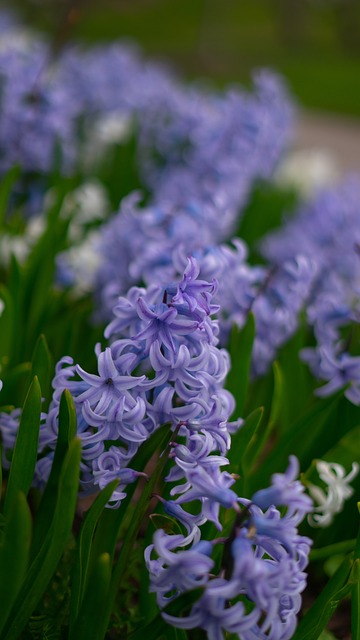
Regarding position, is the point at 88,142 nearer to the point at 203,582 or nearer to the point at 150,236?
the point at 150,236

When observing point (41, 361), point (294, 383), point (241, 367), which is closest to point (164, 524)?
point (41, 361)

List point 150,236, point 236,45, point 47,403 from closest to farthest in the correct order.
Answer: point 47,403 → point 150,236 → point 236,45

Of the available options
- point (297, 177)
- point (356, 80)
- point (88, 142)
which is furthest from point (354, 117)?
point (88, 142)

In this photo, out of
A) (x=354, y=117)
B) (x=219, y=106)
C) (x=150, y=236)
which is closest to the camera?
(x=150, y=236)

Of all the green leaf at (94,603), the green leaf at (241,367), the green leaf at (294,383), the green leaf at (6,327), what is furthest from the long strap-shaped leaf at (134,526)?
the green leaf at (294,383)

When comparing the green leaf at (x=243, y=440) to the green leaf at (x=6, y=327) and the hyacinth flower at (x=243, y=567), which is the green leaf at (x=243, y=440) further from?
the green leaf at (x=6, y=327)

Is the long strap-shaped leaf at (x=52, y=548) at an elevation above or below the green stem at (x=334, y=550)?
above

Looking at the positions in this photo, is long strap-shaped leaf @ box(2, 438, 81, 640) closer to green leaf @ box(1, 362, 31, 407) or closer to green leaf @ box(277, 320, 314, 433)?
green leaf @ box(1, 362, 31, 407)
